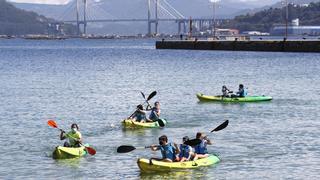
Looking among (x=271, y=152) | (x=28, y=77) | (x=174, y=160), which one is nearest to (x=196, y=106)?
(x=271, y=152)

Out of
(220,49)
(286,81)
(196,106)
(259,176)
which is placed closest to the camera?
(259,176)

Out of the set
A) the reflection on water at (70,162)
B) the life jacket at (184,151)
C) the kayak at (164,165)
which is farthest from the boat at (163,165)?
the reflection on water at (70,162)

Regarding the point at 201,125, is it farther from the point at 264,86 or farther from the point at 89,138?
the point at 264,86

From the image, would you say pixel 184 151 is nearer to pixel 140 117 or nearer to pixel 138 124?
pixel 138 124

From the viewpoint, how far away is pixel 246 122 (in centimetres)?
4091

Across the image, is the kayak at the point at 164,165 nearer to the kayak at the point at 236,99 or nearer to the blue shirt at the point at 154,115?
the blue shirt at the point at 154,115

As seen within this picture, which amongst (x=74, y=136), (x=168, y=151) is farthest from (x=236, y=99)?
(x=168, y=151)

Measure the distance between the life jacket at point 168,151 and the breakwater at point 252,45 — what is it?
101 meters

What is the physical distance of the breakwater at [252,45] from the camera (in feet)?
424

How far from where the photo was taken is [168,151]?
1069 inches

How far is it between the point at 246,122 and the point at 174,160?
550 inches

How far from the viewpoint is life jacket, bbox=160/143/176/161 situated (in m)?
27.0

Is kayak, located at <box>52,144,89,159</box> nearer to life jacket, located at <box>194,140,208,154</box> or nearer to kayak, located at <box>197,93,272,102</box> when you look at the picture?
life jacket, located at <box>194,140,208,154</box>

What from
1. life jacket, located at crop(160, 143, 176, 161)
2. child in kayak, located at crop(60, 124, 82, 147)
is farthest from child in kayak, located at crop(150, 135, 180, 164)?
child in kayak, located at crop(60, 124, 82, 147)
